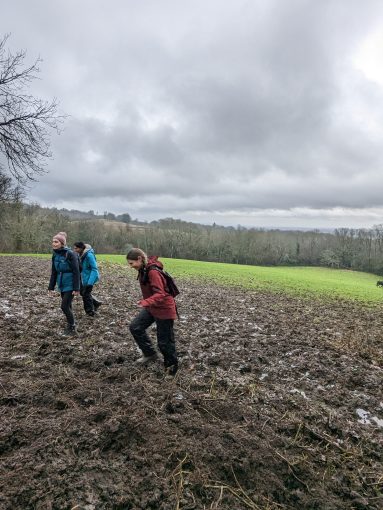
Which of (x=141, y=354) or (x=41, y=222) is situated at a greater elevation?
(x=41, y=222)

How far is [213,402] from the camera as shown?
190 inches

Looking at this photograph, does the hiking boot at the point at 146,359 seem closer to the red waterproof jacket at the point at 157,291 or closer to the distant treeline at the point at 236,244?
the red waterproof jacket at the point at 157,291

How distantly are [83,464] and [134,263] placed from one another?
9.97 feet

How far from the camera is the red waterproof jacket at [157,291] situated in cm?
552

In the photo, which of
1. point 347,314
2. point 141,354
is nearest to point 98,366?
point 141,354

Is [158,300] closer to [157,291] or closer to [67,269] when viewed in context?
[157,291]

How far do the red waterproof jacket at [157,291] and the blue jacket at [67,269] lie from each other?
2507 millimetres

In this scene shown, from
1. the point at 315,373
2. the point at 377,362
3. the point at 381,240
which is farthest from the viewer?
the point at 381,240

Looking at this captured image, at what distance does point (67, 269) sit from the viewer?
7.52m

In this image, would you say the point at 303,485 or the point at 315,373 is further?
the point at 315,373

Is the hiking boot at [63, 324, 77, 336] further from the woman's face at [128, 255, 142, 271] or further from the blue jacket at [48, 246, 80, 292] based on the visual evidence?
the woman's face at [128, 255, 142, 271]

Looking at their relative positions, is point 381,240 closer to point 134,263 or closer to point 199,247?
point 199,247

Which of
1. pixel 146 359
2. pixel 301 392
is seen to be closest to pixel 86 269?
pixel 146 359

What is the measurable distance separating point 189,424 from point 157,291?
7.02ft
